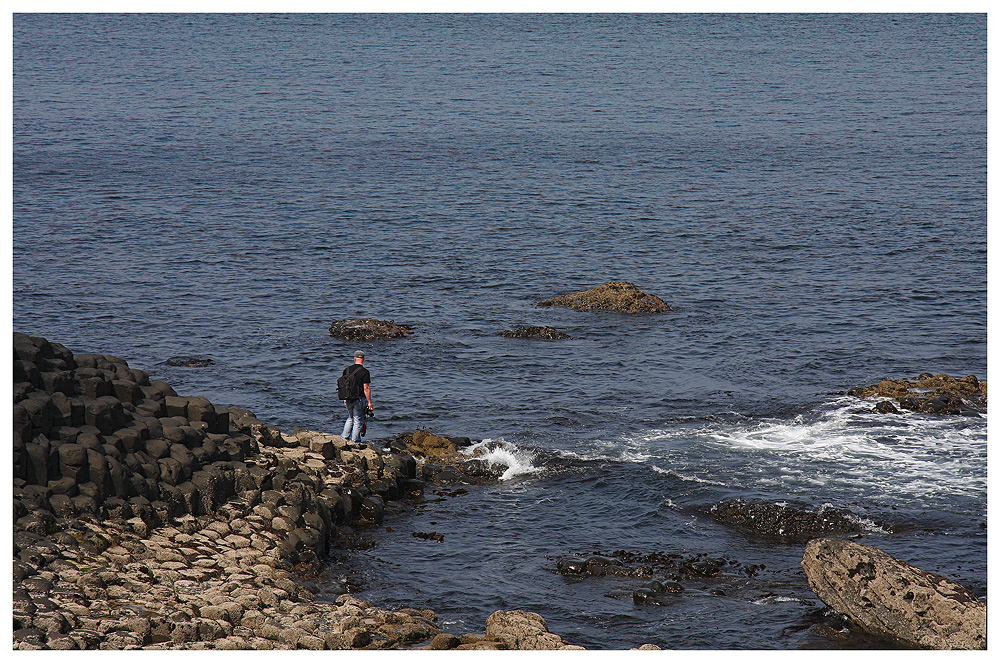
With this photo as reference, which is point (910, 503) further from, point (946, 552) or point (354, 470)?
point (354, 470)

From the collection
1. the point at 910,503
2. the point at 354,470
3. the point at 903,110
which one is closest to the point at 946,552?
the point at 910,503

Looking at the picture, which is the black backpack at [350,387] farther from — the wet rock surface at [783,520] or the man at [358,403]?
the wet rock surface at [783,520]

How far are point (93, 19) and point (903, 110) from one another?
12243cm

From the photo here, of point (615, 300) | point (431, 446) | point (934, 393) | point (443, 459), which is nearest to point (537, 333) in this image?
point (615, 300)

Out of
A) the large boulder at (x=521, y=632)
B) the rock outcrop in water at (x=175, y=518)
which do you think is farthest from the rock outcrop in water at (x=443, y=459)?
the large boulder at (x=521, y=632)

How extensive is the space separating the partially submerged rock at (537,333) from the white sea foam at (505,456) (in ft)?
39.3

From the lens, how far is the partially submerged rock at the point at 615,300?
45000 millimetres

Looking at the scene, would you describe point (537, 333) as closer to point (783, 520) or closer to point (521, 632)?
point (783, 520)

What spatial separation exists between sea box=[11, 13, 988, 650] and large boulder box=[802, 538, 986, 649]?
0.45 meters

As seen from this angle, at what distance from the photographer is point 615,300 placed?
45125mm

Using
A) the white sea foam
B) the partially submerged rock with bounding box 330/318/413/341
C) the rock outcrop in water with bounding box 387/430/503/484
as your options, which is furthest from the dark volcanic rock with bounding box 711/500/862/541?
the partially submerged rock with bounding box 330/318/413/341

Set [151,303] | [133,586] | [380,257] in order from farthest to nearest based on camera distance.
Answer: [380,257]
[151,303]
[133,586]

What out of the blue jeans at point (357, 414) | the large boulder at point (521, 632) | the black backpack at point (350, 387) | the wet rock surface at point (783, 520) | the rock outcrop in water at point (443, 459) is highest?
the black backpack at point (350, 387)

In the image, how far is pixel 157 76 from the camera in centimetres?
11888
